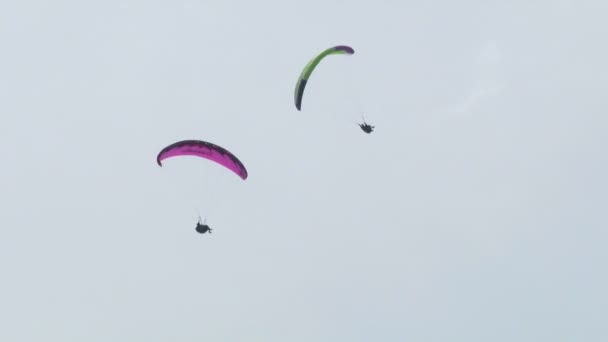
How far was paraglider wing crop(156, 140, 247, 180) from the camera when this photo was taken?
35.2 meters

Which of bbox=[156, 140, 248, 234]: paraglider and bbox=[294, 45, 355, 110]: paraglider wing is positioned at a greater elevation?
bbox=[294, 45, 355, 110]: paraglider wing

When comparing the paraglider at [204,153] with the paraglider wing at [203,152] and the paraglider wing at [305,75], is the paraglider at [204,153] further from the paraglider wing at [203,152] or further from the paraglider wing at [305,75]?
the paraglider wing at [305,75]

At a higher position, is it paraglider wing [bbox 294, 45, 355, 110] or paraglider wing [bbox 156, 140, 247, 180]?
paraglider wing [bbox 294, 45, 355, 110]

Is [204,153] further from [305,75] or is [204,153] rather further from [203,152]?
[305,75]

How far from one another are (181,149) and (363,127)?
9977 mm

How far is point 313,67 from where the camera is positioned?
4000 cm

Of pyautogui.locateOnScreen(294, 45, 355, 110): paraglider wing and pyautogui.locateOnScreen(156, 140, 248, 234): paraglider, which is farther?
pyautogui.locateOnScreen(294, 45, 355, 110): paraglider wing

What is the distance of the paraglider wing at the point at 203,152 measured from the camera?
35.2 metres

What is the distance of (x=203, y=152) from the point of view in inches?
1393

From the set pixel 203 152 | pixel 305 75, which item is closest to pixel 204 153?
pixel 203 152

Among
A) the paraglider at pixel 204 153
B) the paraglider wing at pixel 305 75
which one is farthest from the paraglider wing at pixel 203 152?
the paraglider wing at pixel 305 75

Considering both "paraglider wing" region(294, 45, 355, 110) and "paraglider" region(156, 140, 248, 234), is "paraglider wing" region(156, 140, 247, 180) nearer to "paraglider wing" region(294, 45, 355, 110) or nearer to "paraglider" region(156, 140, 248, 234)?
"paraglider" region(156, 140, 248, 234)

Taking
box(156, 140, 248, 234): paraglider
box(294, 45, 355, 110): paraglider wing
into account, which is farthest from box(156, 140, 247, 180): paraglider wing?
box(294, 45, 355, 110): paraglider wing

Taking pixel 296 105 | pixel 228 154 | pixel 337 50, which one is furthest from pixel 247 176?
pixel 337 50
